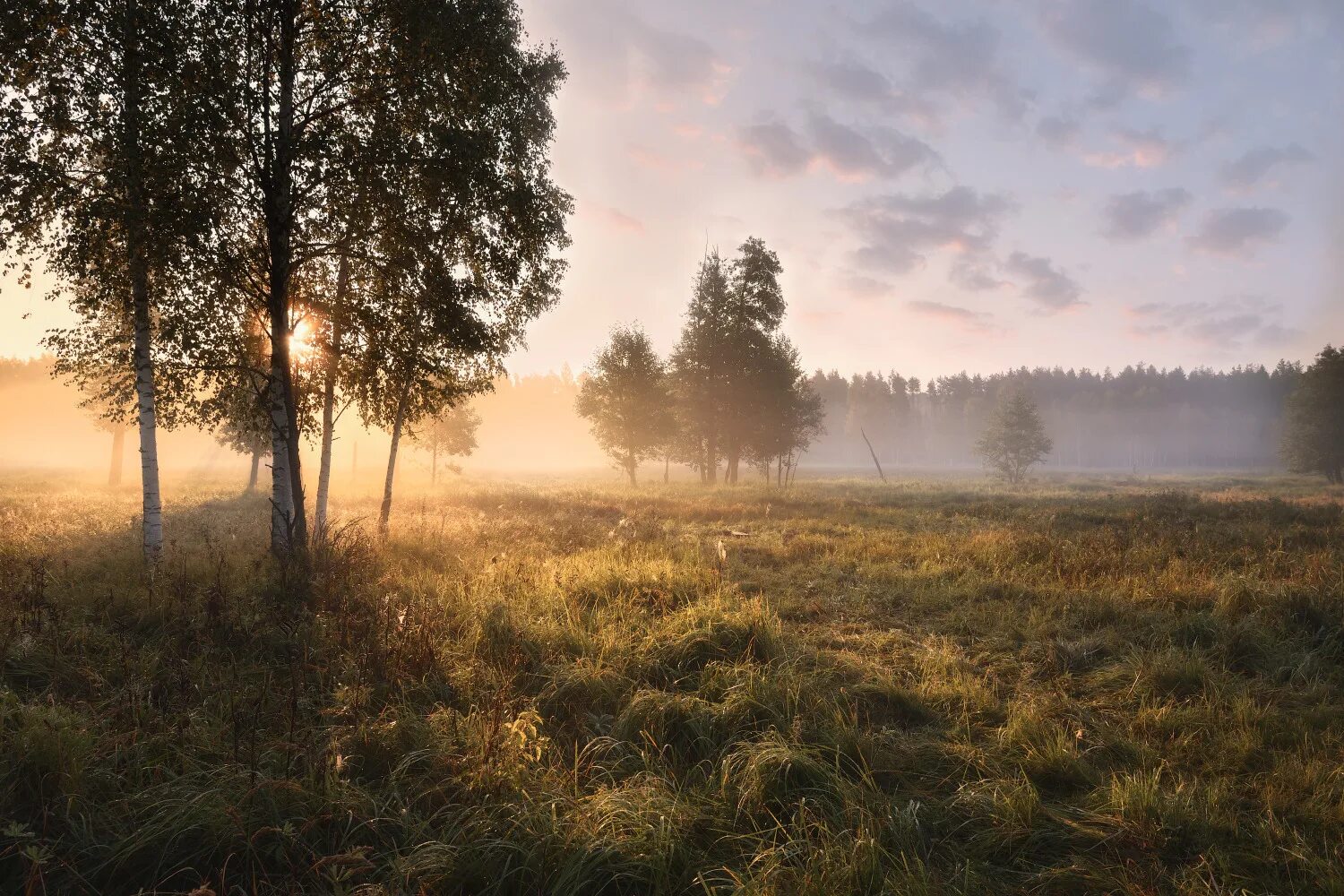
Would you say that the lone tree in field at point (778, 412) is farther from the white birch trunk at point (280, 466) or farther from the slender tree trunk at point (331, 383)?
the white birch trunk at point (280, 466)

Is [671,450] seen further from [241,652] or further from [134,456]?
[134,456]

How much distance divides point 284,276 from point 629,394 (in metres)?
27.4

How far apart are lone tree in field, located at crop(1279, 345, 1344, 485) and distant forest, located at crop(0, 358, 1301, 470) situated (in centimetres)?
6537

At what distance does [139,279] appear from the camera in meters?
8.29

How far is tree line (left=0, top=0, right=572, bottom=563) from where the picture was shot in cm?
734

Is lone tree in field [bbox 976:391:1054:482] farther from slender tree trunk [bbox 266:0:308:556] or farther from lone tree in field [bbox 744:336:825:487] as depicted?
slender tree trunk [bbox 266:0:308:556]

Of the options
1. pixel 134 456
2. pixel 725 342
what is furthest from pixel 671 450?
pixel 134 456

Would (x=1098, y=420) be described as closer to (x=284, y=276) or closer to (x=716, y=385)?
(x=716, y=385)

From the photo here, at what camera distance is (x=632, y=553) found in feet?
32.6

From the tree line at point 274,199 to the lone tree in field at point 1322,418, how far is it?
57.0 metres

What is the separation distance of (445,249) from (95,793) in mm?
8427

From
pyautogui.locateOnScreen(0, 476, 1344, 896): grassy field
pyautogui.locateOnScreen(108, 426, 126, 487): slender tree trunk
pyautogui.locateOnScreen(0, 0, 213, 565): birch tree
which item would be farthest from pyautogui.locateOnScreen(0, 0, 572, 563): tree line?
pyautogui.locateOnScreen(108, 426, 126, 487): slender tree trunk

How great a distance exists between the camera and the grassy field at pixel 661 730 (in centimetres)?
275

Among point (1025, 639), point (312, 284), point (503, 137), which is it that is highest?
point (503, 137)
